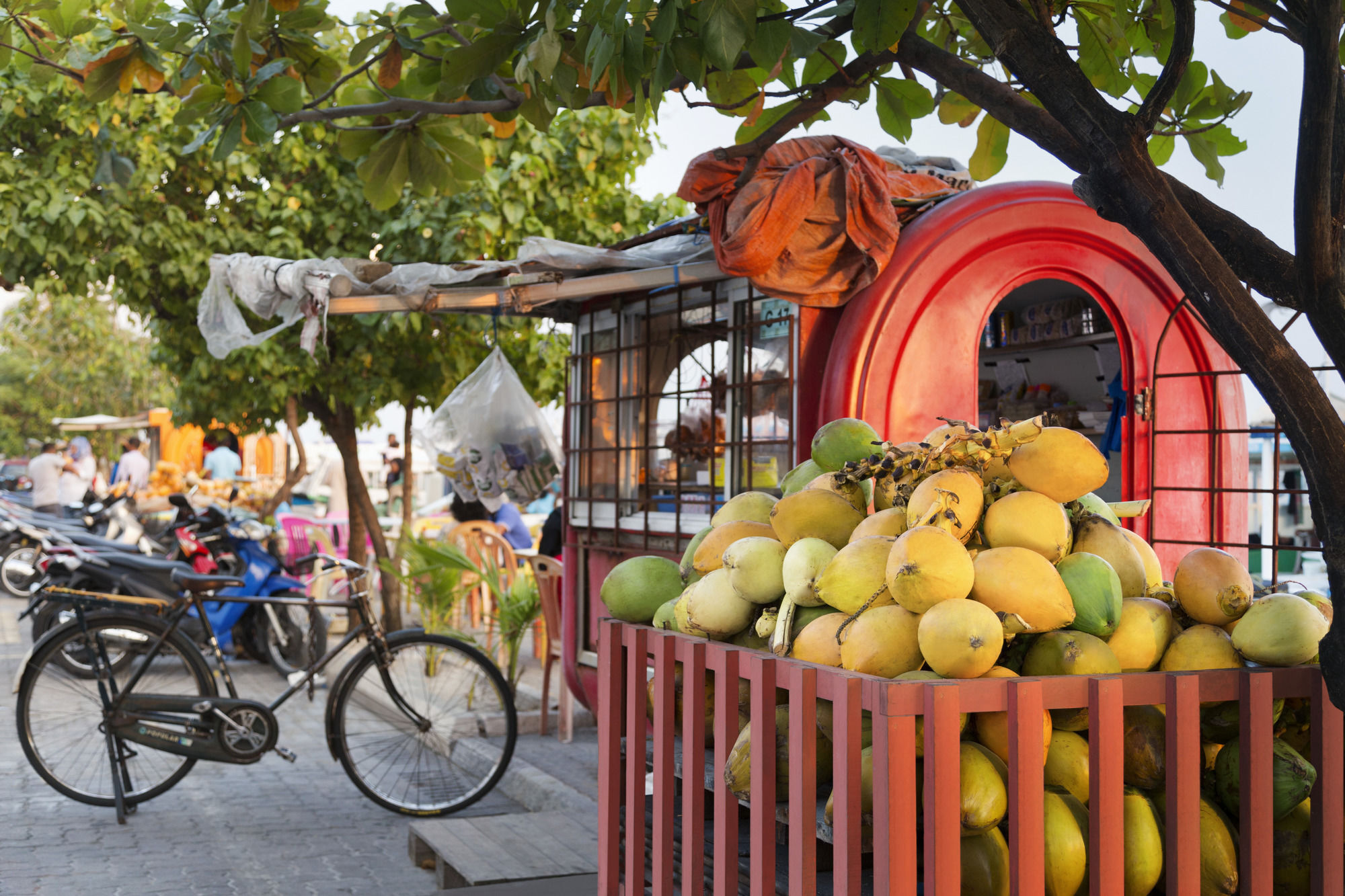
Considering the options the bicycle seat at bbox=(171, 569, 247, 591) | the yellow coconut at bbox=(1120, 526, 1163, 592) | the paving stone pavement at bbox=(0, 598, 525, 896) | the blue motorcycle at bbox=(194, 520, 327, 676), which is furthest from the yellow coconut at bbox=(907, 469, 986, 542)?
the blue motorcycle at bbox=(194, 520, 327, 676)

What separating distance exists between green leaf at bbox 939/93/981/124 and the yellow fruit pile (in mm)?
2042

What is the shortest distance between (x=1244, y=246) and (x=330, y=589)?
9600 mm

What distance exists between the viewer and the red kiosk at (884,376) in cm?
477

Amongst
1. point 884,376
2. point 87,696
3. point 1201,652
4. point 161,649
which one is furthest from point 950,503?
point 87,696

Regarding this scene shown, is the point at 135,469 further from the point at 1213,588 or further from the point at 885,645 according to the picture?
the point at 1213,588

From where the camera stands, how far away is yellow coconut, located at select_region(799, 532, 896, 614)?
2029 millimetres

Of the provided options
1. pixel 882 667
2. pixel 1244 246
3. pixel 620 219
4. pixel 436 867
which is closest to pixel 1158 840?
pixel 882 667

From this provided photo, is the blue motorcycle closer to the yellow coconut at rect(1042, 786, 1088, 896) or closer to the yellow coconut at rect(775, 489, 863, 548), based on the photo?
the yellow coconut at rect(775, 489, 863, 548)

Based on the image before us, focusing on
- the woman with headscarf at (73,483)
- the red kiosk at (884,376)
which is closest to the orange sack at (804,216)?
the red kiosk at (884,376)

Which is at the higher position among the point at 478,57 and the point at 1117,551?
the point at 478,57

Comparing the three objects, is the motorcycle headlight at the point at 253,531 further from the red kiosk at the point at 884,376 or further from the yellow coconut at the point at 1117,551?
the yellow coconut at the point at 1117,551

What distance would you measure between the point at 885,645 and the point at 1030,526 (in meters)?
0.37

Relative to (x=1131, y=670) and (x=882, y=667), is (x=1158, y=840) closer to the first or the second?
(x=1131, y=670)

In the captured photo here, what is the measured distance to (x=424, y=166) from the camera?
408cm
